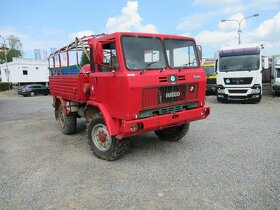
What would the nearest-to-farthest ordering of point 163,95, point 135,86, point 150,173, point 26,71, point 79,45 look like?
point 135,86, point 150,173, point 163,95, point 79,45, point 26,71

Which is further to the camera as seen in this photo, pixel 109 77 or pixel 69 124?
pixel 69 124

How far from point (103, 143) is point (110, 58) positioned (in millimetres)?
1784

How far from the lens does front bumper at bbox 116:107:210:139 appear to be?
4.34 metres

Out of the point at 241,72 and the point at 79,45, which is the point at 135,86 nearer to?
the point at 79,45

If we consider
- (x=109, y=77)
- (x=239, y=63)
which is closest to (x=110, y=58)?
(x=109, y=77)

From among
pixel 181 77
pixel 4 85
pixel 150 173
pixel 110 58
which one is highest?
pixel 110 58

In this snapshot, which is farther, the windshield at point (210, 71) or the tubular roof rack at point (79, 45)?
the windshield at point (210, 71)

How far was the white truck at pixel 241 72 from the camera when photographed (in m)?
12.4

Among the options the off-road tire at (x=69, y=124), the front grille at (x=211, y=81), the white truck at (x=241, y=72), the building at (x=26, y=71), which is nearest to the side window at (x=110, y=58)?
the off-road tire at (x=69, y=124)

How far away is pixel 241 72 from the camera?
40.9 feet

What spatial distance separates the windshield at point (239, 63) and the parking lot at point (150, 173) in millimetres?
6117

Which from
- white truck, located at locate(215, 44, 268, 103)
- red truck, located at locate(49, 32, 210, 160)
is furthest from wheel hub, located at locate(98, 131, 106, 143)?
white truck, located at locate(215, 44, 268, 103)

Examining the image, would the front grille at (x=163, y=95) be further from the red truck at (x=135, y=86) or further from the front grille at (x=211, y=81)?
the front grille at (x=211, y=81)

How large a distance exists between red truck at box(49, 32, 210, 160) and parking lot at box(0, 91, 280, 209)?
0.69 meters
